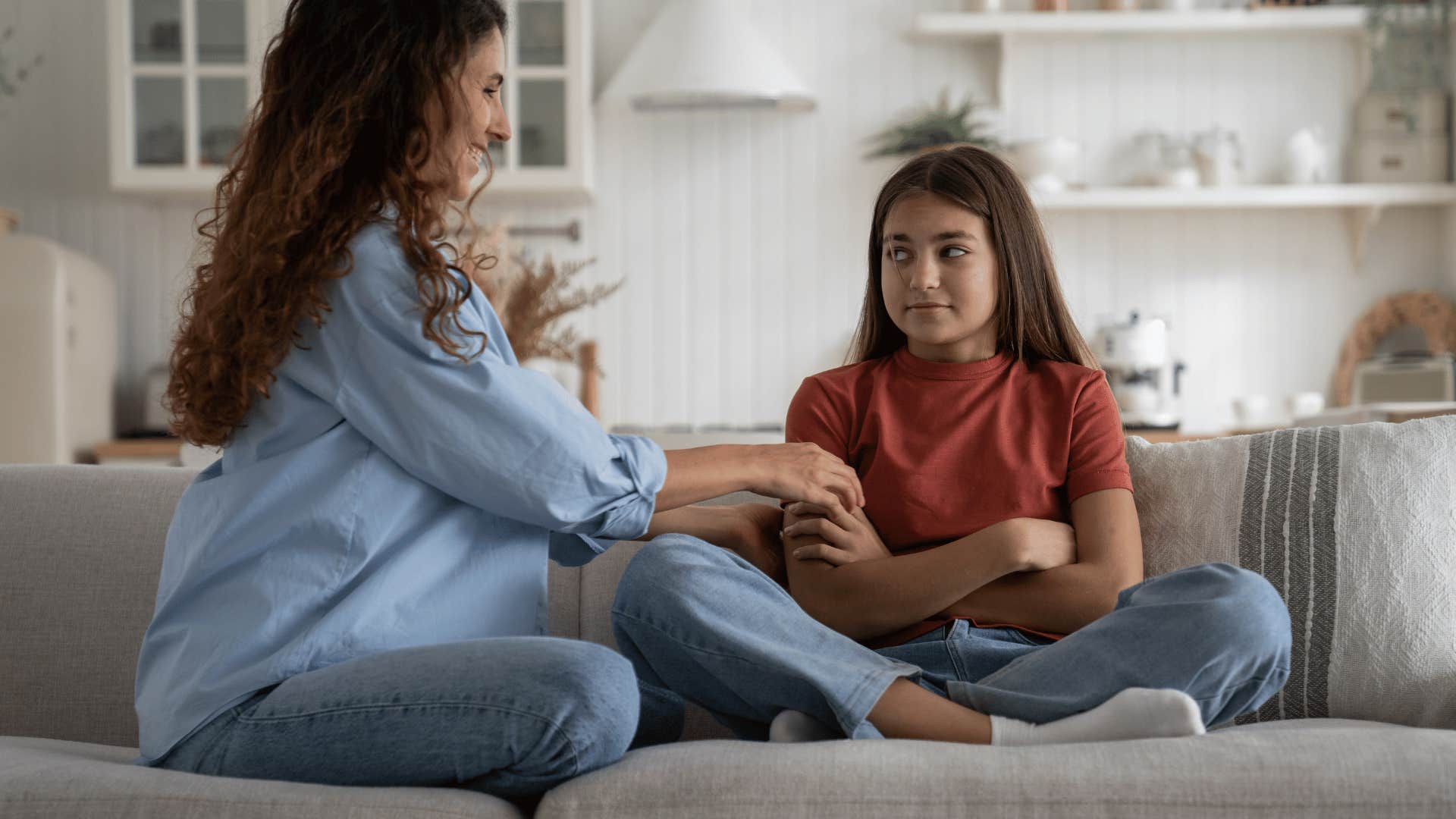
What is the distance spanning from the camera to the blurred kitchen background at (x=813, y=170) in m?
3.68

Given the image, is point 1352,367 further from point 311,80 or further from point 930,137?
point 311,80

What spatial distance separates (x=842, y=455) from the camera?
63.4 inches

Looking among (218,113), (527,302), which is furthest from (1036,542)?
(218,113)

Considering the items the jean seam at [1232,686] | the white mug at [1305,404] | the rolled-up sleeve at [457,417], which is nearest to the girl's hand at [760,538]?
the rolled-up sleeve at [457,417]

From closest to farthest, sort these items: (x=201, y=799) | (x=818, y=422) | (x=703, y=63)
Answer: (x=201, y=799), (x=818, y=422), (x=703, y=63)

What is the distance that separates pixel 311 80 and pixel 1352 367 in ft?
11.1

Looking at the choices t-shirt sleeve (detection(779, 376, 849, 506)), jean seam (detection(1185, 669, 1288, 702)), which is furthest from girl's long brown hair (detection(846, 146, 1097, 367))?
jean seam (detection(1185, 669, 1288, 702))

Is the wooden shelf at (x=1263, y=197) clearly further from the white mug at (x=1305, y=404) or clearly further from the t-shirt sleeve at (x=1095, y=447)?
the t-shirt sleeve at (x=1095, y=447)

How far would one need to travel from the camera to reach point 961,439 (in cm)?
155

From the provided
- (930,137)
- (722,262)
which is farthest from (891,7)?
(722,262)

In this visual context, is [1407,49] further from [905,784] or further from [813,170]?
[905,784]

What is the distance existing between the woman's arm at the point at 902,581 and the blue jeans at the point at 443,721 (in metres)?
0.35

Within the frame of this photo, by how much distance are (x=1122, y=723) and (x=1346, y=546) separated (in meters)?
0.47

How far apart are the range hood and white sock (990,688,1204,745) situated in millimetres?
2621
